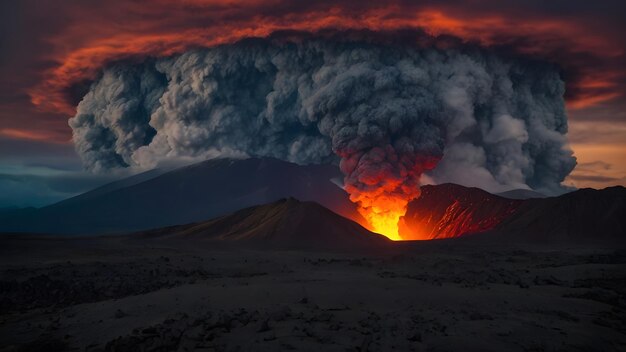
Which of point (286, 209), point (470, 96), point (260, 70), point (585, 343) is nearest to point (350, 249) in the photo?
point (286, 209)

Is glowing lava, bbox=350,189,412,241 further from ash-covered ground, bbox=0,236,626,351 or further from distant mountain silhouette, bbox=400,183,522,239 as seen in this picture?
ash-covered ground, bbox=0,236,626,351

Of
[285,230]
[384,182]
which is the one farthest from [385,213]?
[285,230]

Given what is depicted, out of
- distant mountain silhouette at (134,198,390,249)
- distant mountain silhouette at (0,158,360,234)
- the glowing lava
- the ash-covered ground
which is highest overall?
distant mountain silhouette at (0,158,360,234)

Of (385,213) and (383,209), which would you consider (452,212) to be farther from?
(383,209)

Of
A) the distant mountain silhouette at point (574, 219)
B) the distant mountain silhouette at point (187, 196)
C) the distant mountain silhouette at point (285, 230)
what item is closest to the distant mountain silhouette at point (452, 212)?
the distant mountain silhouette at point (574, 219)

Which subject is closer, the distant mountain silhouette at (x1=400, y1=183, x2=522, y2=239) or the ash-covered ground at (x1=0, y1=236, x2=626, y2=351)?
the ash-covered ground at (x1=0, y1=236, x2=626, y2=351)

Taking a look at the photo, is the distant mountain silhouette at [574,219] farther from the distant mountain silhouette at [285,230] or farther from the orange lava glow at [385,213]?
the distant mountain silhouette at [285,230]

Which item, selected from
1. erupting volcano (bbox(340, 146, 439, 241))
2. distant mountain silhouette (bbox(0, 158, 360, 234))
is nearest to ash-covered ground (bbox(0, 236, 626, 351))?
erupting volcano (bbox(340, 146, 439, 241))
